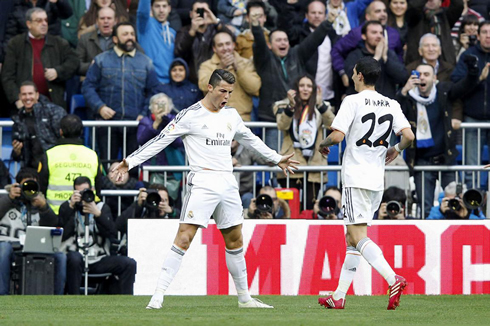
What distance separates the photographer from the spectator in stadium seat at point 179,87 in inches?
641

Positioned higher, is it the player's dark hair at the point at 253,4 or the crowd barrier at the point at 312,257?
the player's dark hair at the point at 253,4

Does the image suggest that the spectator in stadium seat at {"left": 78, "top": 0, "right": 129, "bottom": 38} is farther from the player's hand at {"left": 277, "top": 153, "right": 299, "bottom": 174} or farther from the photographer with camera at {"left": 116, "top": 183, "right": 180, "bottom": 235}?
the player's hand at {"left": 277, "top": 153, "right": 299, "bottom": 174}

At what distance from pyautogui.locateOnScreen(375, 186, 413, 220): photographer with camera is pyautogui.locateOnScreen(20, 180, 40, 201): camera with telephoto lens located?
4.59m

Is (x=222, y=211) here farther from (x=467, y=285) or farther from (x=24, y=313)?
(x=467, y=285)

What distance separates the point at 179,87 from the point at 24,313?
704cm

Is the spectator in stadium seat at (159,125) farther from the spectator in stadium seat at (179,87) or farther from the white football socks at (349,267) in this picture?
the white football socks at (349,267)

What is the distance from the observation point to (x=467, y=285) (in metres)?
14.0

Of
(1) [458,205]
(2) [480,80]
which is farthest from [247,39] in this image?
(1) [458,205]

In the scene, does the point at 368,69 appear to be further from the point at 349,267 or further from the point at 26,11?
the point at 26,11

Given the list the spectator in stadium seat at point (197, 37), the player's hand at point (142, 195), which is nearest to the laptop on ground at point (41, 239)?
the player's hand at point (142, 195)

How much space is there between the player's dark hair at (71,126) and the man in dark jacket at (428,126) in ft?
15.2

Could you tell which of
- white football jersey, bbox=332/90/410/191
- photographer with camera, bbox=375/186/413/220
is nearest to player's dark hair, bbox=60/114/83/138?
photographer with camera, bbox=375/186/413/220

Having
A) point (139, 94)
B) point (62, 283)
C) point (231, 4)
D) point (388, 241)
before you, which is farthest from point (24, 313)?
point (231, 4)

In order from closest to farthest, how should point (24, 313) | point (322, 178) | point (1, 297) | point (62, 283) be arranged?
point (24, 313)
point (1, 297)
point (62, 283)
point (322, 178)
